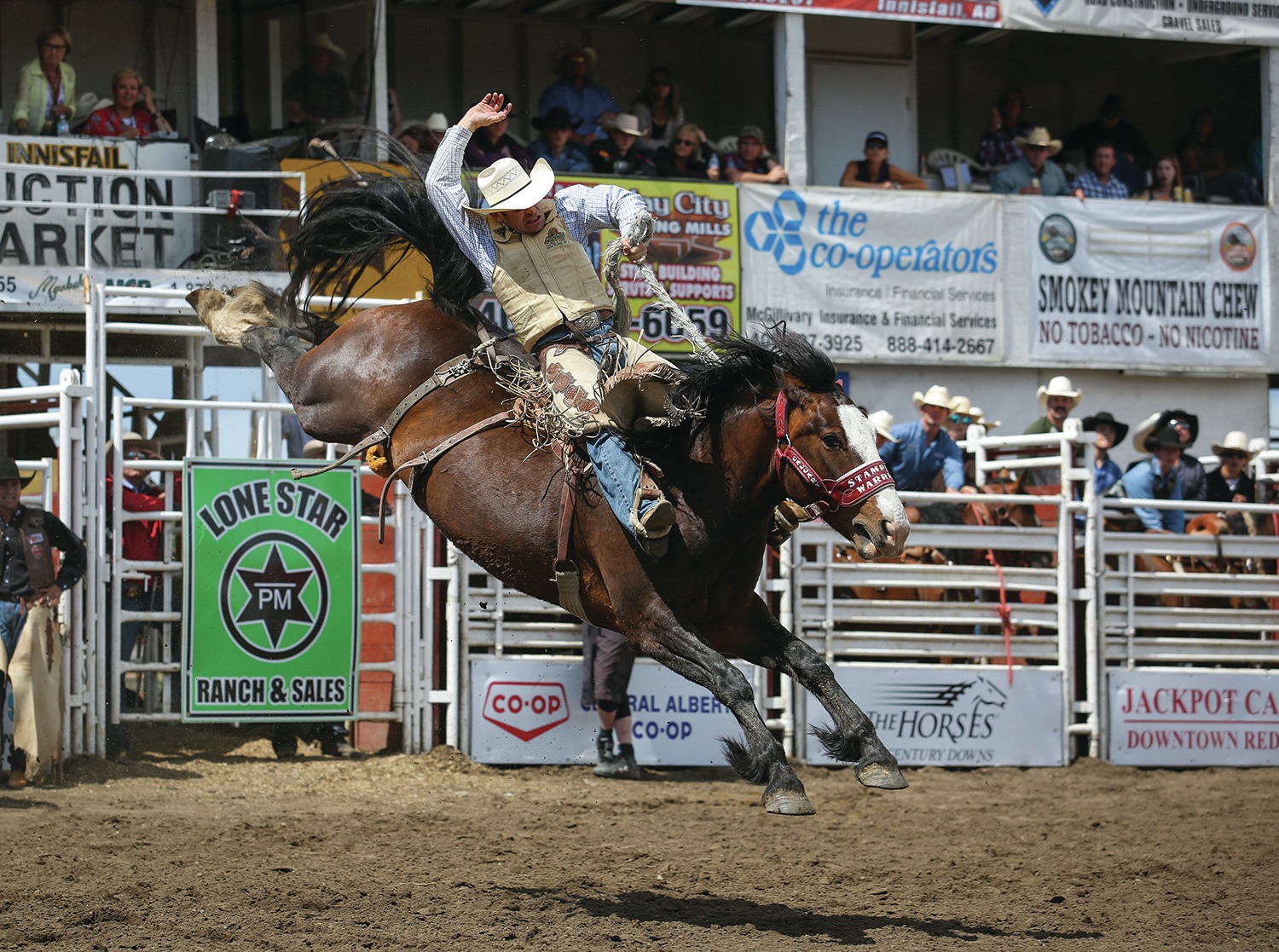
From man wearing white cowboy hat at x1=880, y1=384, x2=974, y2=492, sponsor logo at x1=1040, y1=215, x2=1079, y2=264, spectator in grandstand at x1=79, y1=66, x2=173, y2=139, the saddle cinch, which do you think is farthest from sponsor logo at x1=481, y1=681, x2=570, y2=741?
sponsor logo at x1=1040, y1=215, x2=1079, y2=264

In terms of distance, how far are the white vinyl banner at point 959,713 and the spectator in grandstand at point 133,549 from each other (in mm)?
4214

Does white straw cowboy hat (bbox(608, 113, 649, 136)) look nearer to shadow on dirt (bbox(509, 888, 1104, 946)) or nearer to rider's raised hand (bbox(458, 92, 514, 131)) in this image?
rider's raised hand (bbox(458, 92, 514, 131))

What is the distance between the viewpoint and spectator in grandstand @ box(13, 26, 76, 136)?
12.4 meters

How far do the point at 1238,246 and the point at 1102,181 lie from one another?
1.60 metres

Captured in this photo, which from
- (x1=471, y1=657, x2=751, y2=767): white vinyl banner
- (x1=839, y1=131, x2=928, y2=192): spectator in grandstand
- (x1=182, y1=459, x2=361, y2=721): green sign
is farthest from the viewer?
(x1=839, y1=131, x2=928, y2=192): spectator in grandstand

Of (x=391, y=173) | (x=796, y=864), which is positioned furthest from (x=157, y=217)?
(x=796, y=864)

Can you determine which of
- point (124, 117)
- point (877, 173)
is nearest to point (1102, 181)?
point (877, 173)

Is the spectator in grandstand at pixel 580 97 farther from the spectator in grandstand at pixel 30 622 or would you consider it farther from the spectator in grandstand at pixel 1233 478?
the spectator in grandstand at pixel 30 622

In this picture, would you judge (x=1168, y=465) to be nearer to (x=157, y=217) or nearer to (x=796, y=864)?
(x=796, y=864)

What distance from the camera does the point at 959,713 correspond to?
1027 centimetres

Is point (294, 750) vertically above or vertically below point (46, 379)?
below

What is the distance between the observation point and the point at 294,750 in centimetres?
954

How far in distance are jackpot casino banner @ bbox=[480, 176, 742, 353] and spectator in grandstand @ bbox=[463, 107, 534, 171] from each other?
3.28ft

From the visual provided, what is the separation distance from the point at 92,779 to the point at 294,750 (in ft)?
4.47
